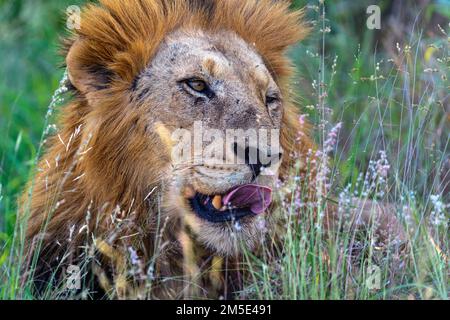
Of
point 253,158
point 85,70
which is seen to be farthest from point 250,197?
point 85,70

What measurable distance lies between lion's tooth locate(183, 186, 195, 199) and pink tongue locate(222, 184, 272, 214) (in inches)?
6.3

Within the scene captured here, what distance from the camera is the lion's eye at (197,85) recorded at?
4.04 m

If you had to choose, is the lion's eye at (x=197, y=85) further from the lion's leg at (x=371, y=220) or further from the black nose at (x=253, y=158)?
the lion's leg at (x=371, y=220)

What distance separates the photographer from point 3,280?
3.93 meters

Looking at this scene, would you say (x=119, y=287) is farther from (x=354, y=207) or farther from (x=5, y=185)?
(x=5, y=185)

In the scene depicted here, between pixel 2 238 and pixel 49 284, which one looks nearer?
pixel 49 284

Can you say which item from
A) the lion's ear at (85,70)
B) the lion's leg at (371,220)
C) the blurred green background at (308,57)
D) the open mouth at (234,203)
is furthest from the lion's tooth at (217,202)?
the blurred green background at (308,57)

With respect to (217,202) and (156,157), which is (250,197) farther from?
(156,157)

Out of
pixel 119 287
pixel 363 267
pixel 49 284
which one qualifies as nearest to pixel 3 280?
pixel 49 284

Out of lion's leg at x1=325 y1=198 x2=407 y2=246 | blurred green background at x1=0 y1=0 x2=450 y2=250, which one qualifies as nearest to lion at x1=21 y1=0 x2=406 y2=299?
lion's leg at x1=325 y1=198 x2=407 y2=246

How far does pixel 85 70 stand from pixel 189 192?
755 millimetres

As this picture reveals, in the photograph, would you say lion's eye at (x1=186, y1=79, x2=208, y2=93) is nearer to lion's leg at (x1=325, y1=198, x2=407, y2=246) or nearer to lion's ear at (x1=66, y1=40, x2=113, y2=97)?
lion's ear at (x1=66, y1=40, x2=113, y2=97)

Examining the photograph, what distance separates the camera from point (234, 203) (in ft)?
12.3
